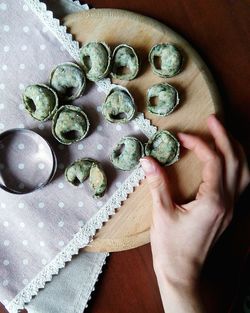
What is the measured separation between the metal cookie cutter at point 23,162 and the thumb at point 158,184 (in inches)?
6.0

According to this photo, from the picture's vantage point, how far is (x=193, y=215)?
729mm

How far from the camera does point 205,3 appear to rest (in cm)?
79

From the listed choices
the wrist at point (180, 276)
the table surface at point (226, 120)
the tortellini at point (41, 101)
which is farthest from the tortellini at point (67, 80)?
the wrist at point (180, 276)

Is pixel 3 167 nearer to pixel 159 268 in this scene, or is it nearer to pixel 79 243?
pixel 79 243

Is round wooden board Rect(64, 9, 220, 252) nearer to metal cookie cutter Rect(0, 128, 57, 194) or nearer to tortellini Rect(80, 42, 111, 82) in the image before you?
tortellini Rect(80, 42, 111, 82)

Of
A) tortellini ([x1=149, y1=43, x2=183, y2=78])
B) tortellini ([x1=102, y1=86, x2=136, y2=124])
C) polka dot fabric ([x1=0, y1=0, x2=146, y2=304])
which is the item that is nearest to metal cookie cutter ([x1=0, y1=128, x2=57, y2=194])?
polka dot fabric ([x1=0, y1=0, x2=146, y2=304])

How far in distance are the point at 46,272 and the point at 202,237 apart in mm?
265

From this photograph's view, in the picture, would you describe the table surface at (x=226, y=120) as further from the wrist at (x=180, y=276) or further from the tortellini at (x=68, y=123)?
the tortellini at (x=68, y=123)

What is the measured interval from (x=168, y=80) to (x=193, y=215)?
0.21 metres

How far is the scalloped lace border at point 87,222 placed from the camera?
758 mm

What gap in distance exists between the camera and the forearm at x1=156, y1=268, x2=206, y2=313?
771 millimetres

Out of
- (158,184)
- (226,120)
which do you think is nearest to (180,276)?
(158,184)

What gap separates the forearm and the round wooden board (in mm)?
89

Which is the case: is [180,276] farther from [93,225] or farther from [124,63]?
[124,63]
